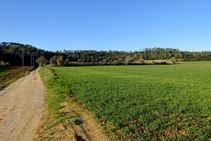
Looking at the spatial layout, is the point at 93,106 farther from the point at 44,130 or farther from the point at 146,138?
the point at 146,138

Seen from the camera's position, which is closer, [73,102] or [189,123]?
[189,123]

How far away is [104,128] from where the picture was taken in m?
5.23

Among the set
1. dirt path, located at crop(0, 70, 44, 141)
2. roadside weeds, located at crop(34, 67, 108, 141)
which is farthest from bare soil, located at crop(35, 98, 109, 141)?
dirt path, located at crop(0, 70, 44, 141)

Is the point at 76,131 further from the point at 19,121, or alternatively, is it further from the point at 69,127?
the point at 19,121

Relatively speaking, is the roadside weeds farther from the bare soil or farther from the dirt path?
the dirt path

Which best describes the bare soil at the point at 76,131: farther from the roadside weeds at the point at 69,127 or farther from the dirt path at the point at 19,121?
the dirt path at the point at 19,121

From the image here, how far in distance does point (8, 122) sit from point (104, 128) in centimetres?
428

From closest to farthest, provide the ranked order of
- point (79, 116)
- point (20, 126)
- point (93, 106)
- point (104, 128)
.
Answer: point (104, 128) < point (20, 126) < point (79, 116) < point (93, 106)

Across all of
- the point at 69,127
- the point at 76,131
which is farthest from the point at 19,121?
the point at 76,131

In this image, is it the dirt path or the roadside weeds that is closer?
the roadside weeds

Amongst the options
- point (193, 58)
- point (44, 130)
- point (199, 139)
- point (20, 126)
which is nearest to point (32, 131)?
point (44, 130)

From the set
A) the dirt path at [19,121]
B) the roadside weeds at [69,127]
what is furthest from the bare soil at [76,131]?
the dirt path at [19,121]

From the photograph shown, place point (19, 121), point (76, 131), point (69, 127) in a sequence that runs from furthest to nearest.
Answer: point (19, 121) → point (69, 127) → point (76, 131)

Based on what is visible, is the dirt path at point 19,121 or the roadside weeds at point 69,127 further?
the dirt path at point 19,121
